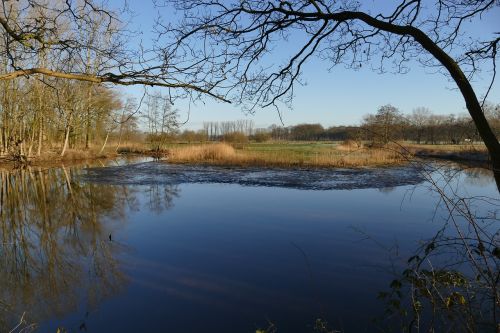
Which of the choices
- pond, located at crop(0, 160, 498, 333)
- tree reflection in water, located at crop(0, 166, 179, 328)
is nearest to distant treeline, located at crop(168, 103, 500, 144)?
pond, located at crop(0, 160, 498, 333)

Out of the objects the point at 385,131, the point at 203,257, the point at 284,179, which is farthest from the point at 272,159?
the point at 385,131

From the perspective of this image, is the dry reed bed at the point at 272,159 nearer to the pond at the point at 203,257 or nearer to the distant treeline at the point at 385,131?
the distant treeline at the point at 385,131

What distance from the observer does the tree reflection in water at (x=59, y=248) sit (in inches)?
184

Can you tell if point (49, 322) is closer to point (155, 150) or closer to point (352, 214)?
point (352, 214)

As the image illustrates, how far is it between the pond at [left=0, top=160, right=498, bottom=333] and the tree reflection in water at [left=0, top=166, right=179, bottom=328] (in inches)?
1.0

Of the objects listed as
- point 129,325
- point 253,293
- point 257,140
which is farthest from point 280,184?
point 257,140

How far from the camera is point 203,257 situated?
20.8 ft

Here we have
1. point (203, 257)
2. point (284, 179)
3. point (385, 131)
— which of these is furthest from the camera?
point (284, 179)

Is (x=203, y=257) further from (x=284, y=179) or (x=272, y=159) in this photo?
(x=272, y=159)

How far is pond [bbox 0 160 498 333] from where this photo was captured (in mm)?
4316

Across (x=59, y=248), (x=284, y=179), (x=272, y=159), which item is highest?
(x=272, y=159)

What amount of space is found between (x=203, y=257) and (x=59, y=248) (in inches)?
103

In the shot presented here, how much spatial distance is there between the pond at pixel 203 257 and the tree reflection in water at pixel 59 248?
0.02 metres

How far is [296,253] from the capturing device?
21.6 feet
